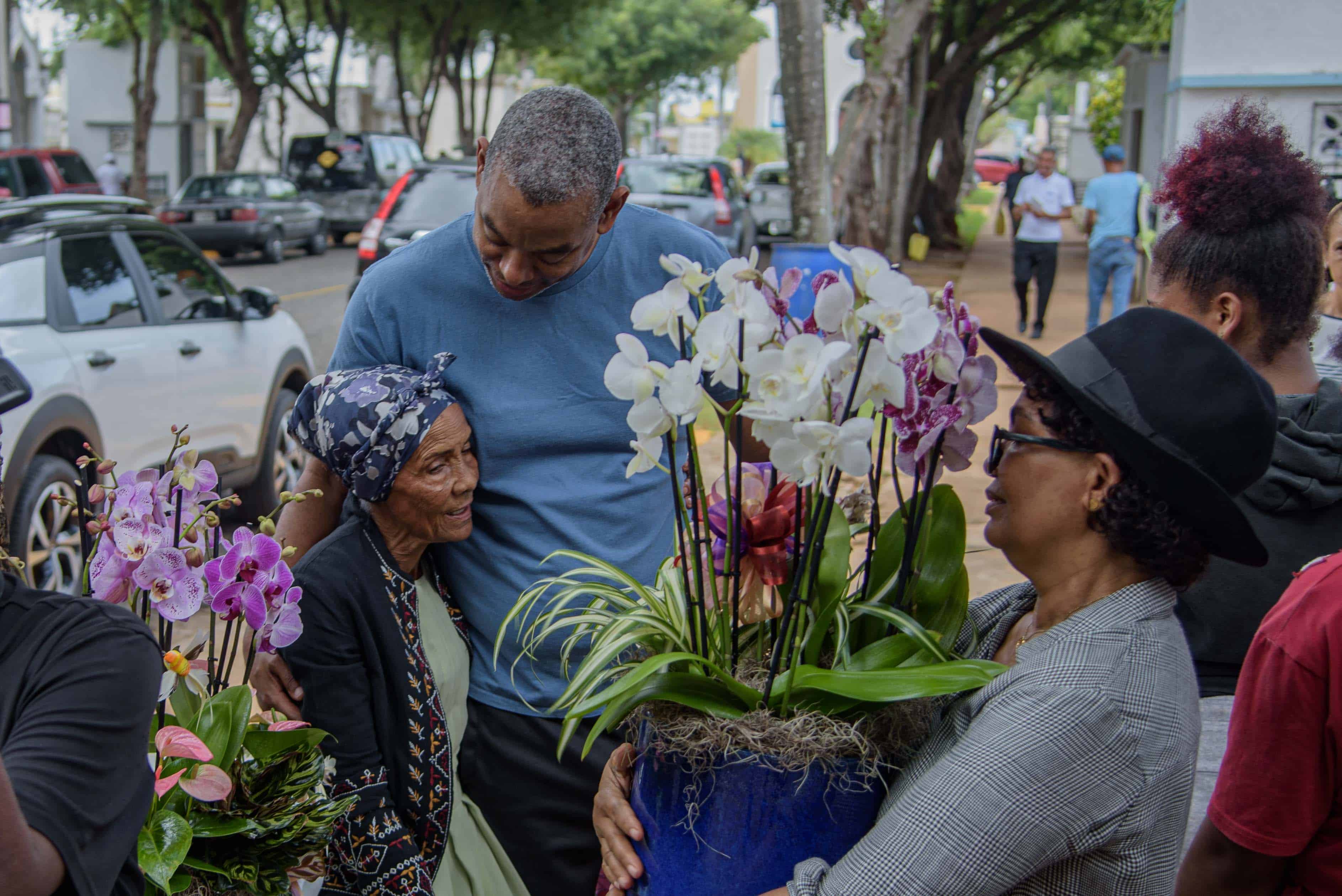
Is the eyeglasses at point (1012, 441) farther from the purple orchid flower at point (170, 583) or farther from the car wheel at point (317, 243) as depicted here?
the car wheel at point (317, 243)

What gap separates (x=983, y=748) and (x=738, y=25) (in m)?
51.9

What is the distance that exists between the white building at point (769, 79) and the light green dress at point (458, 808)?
41846 mm

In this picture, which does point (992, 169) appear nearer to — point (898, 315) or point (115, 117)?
point (115, 117)

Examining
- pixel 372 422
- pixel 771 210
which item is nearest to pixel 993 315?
pixel 771 210

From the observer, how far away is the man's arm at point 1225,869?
1.82m

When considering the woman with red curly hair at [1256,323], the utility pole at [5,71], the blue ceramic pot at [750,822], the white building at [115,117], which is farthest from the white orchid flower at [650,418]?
the white building at [115,117]

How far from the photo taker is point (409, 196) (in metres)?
11.4

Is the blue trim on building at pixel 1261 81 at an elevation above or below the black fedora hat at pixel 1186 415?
above

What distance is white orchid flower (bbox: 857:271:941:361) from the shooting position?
140 cm

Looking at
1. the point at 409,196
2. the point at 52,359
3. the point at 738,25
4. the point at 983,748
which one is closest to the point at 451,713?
the point at 983,748

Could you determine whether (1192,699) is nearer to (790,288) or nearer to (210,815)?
(790,288)

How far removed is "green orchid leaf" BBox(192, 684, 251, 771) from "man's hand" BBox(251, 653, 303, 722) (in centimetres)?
28

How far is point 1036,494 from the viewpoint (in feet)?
5.65

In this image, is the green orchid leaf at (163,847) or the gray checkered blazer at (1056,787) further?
the green orchid leaf at (163,847)
